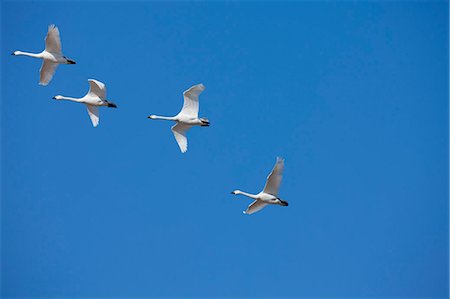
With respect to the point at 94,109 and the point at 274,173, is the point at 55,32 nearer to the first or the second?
the point at 94,109

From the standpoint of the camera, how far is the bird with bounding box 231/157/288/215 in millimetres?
41056

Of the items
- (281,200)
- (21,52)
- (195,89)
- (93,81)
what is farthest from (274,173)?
(21,52)

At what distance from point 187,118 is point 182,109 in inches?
15.0

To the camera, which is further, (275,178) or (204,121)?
(204,121)

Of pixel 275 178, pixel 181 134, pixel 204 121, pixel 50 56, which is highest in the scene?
pixel 50 56

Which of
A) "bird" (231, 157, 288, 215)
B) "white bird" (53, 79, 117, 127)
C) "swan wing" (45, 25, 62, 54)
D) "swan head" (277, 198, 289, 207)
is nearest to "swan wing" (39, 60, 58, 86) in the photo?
"swan wing" (45, 25, 62, 54)

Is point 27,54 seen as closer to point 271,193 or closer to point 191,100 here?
point 191,100

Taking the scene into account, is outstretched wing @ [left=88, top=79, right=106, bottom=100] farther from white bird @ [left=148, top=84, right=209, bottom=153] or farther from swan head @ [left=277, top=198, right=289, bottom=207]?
swan head @ [left=277, top=198, right=289, bottom=207]

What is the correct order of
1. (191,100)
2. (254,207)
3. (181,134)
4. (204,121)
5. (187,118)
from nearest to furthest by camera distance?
(254,207) < (191,100) < (204,121) < (187,118) < (181,134)

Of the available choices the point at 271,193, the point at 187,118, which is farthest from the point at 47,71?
the point at 271,193

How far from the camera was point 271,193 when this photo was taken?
139ft

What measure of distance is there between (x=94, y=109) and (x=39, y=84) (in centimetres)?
231

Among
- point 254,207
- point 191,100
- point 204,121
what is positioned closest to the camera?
point 254,207

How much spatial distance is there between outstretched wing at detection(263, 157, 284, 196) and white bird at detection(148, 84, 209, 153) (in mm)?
3608
